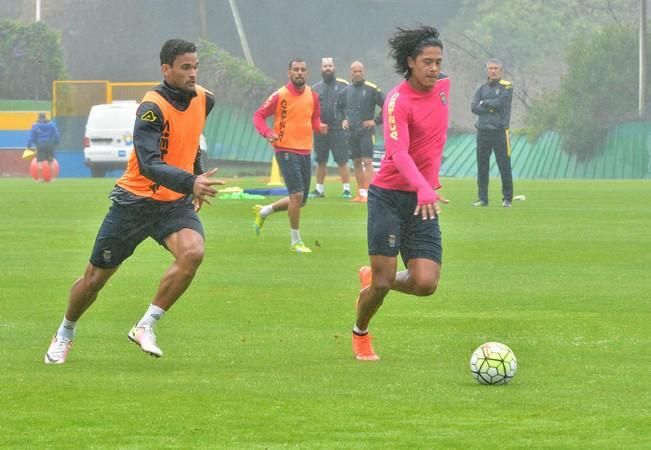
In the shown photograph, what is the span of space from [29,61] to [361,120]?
36446 mm

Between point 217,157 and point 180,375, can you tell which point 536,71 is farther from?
point 180,375

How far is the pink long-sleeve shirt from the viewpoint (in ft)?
34.7

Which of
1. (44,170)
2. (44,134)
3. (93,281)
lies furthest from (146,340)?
(44,134)

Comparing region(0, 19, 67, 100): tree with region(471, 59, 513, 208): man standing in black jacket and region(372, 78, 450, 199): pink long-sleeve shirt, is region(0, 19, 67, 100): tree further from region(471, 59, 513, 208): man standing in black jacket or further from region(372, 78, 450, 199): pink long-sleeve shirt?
region(372, 78, 450, 199): pink long-sleeve shirt

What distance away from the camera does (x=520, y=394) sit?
9242 mm

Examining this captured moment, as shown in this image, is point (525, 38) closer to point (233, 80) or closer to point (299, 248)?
point (233, 80)

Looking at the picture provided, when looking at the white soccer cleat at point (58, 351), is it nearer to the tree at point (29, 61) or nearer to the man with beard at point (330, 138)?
→ the man with beard at point (330, 138)

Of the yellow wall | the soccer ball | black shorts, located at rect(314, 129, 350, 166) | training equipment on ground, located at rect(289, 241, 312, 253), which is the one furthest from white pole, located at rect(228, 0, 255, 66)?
the soccer ball

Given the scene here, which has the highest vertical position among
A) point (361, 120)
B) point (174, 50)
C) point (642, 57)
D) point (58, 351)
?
point (174, 50)

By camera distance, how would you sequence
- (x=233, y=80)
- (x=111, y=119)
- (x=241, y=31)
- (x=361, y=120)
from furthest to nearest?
(x=241, y=31) < (x=233, y=80) < (x=111, y=119) < (x=361, y=120)

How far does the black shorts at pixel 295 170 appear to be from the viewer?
63.7 ft

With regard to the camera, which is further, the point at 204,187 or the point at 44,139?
the point at 44,139

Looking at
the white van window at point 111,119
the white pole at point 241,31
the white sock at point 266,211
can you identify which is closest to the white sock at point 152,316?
the white sock at point 266,211

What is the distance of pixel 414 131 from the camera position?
35.1 feet
